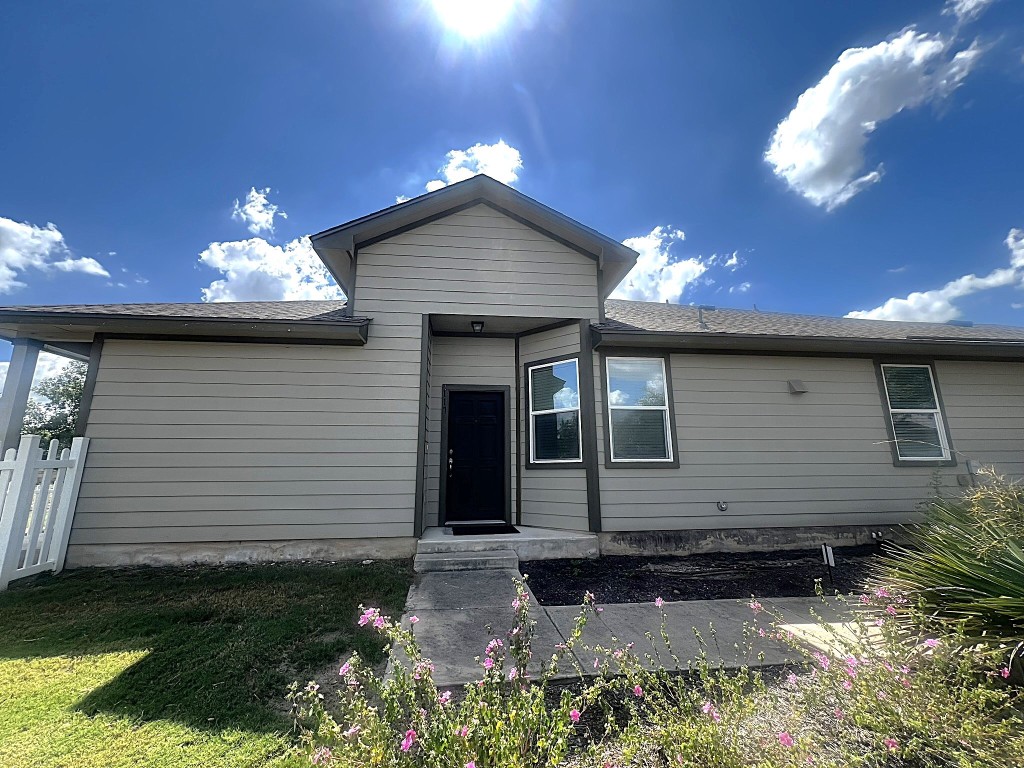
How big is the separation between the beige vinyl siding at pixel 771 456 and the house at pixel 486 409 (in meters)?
0.03

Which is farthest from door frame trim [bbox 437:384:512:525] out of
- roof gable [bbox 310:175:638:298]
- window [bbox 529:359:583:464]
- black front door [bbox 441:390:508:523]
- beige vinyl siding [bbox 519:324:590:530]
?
roof gable [bbox 310:175:638:298]

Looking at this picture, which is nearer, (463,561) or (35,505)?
(35,505)

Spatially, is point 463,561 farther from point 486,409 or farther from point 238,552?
point 238,552

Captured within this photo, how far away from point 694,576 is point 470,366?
174 inches

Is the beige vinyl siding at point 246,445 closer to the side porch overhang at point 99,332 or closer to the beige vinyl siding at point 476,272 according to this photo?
the side porch overhang at point 99,332

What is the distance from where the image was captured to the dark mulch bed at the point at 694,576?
4133mm

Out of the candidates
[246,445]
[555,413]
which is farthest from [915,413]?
[246,445]

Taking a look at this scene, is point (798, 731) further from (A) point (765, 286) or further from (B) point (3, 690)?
(A) point (765, 286)

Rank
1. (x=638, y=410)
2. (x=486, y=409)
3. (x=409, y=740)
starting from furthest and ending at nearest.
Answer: (x=486, y=409) < (x=638, y=410) < (x=409, y=740)

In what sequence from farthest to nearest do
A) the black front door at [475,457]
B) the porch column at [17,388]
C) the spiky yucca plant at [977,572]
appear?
the black front door at [475,457]
the porch column at [17,388]
the spiky yucca plant at [977,572]

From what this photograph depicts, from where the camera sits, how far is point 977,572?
2.35 m

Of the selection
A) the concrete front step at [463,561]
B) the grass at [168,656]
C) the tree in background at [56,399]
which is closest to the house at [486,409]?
the concrete front step at [463,561]

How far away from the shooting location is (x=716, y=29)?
7.39 metres

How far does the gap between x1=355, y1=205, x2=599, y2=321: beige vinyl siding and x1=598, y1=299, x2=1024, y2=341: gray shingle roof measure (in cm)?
98
